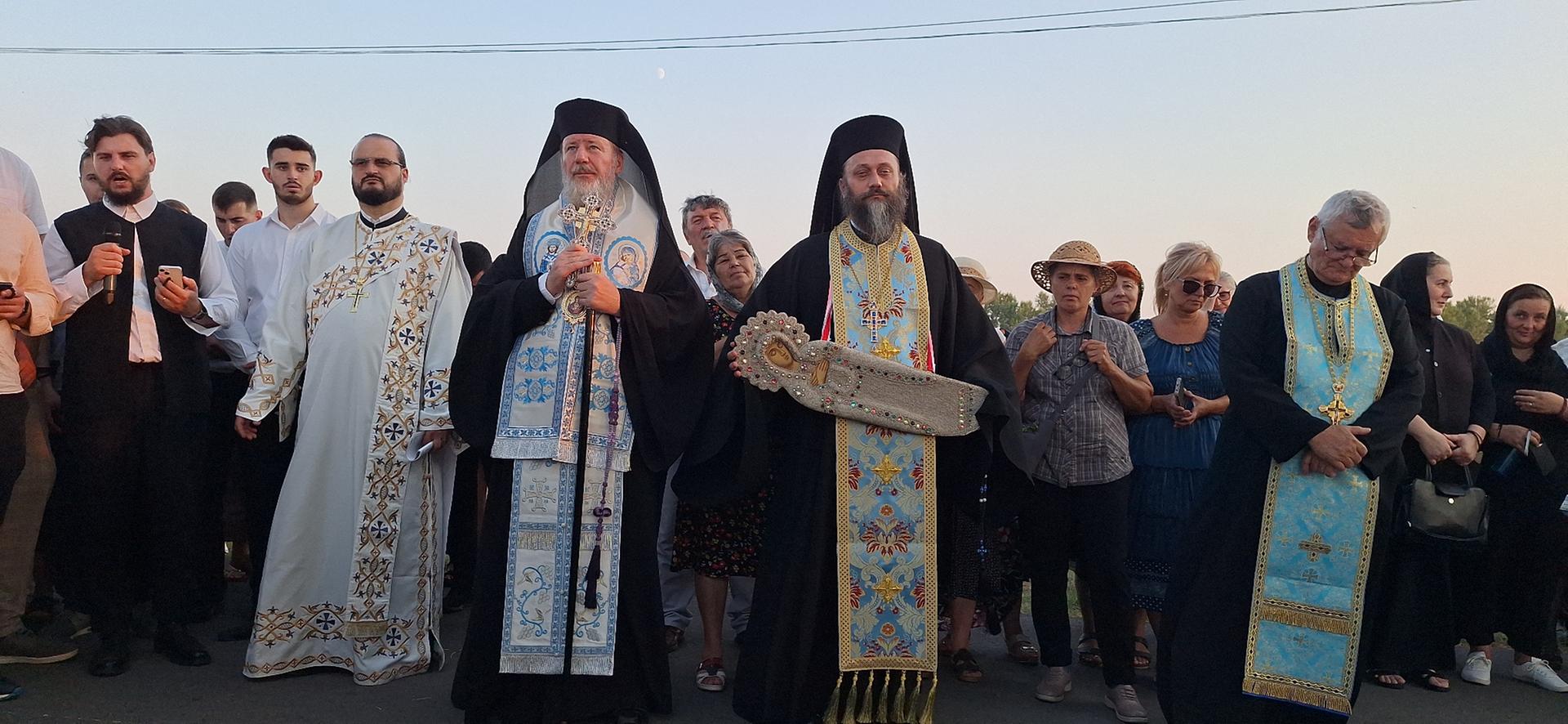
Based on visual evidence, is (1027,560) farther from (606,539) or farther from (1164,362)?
(606,539)

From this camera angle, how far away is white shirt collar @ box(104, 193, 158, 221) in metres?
5.01

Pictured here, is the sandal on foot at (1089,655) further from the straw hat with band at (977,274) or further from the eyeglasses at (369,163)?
the eyeglasses at (369,163)

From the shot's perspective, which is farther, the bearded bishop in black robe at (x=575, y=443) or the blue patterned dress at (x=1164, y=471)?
the blue patterned dress at (x=1164, y=471)

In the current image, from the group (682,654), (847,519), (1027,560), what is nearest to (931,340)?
(847,519)

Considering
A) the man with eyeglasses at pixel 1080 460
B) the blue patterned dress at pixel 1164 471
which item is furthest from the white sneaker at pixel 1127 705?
the blue patterned dress at pixel 1164 471

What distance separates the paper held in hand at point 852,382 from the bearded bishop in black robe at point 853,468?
0.09m

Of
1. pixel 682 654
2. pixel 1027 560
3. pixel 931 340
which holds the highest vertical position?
pixel 931 340

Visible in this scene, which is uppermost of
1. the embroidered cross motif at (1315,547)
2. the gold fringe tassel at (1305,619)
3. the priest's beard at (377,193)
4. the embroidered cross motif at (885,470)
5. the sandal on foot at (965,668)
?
the priest's beard at (377,193)

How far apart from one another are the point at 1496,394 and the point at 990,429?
334cm

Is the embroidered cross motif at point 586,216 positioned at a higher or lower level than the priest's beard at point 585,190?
lower

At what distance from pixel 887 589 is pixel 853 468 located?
49cm

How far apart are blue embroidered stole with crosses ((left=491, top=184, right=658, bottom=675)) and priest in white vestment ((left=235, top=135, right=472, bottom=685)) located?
2.17ft

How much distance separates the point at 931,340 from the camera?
14.4 ft

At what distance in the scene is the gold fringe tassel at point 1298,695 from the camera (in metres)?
4.01
